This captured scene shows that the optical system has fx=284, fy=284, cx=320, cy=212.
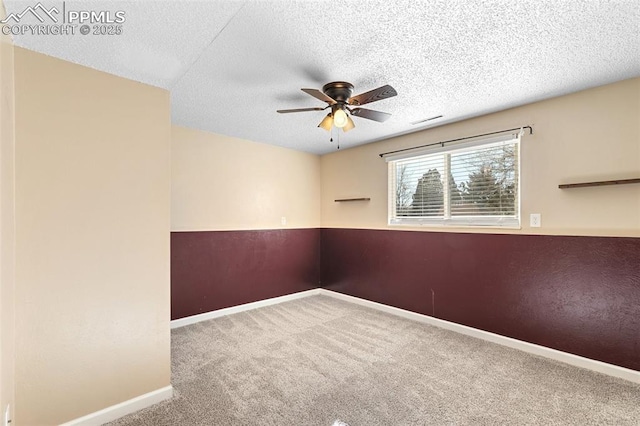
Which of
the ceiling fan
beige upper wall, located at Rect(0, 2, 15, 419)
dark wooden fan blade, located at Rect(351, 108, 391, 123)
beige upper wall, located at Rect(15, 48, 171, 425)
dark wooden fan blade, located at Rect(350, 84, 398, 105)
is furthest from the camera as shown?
dark wooden fan blade, located at Rect(351, 108, 391, 123)

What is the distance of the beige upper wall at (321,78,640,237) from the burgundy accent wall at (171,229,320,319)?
2451 millimetres

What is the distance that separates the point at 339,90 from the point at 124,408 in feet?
8.98

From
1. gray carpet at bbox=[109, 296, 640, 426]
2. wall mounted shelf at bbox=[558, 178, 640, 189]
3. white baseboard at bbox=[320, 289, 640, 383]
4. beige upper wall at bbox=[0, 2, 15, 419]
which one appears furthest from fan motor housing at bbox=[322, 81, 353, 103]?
white baseboard at bbox=[320, 289, 640, 383]

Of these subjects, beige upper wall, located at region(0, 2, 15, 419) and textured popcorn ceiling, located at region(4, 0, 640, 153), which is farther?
textured popcorn ceiling, located at region(4, 0, 640, 153)

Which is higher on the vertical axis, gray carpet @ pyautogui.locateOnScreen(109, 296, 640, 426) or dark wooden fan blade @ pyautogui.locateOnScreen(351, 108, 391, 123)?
dark wooden fan blade @ pyautogui.locateOnScreen(351, 108, 391, 123)

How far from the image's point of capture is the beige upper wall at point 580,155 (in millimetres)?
2309

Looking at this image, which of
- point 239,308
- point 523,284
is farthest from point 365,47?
point 239,308

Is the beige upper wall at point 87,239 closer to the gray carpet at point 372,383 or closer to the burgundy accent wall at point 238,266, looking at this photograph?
the gray carpet at point 372,383

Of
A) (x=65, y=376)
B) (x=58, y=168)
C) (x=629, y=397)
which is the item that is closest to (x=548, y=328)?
(x=629, y=397)

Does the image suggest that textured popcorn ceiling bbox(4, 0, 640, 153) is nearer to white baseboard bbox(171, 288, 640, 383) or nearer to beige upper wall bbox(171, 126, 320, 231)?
beige upper wall bbox(171, 126, 320, 231)

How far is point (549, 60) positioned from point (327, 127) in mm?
1670

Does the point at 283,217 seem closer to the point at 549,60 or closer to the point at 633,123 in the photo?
the point at 549,60

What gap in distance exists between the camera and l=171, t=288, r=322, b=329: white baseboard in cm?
347

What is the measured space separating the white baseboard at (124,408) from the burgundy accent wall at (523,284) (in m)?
2.83
